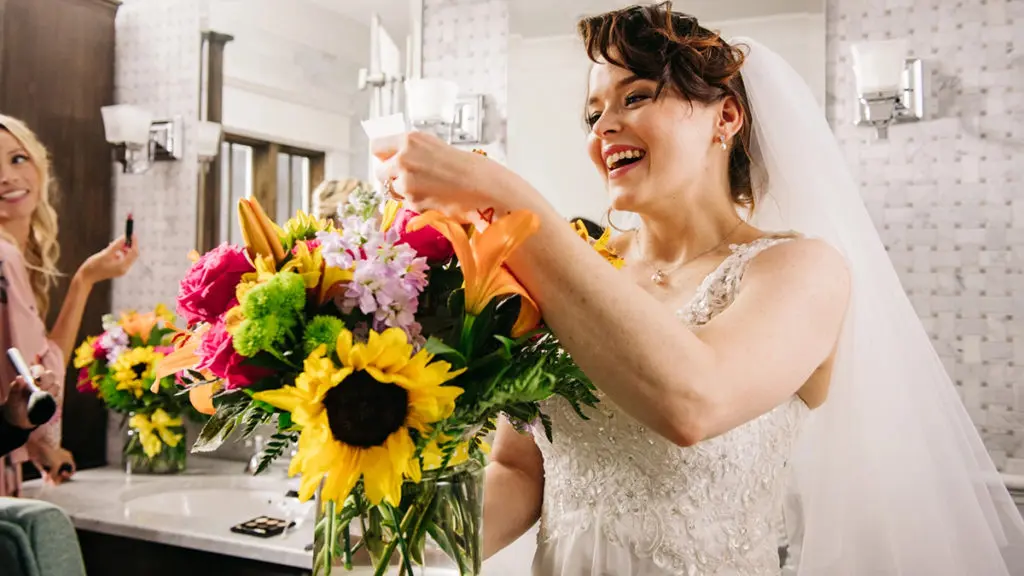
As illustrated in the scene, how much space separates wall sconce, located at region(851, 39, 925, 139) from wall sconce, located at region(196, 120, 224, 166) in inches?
77.7

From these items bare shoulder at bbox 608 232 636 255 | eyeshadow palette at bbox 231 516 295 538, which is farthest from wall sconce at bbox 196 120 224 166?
bare shoulder at bbox 608 232 636 255

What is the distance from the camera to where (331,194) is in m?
2.37

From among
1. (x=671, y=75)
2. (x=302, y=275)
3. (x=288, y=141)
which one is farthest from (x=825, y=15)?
(x=302, y=275)

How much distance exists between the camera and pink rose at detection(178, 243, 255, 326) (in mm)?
617

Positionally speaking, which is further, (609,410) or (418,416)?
(609,410)

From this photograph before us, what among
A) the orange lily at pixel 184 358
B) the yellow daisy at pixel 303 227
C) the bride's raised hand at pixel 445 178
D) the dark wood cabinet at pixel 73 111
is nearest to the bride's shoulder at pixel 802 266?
the bride's raised hand at pixel 445 178

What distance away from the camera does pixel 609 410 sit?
1.05 m

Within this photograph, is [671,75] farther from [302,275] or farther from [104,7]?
[104,7]

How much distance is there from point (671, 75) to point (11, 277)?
7.11 feet

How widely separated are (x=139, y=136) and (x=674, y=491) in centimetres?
238

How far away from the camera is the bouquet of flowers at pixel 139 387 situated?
7.81ft

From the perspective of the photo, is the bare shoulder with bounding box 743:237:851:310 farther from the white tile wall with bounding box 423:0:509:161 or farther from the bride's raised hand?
the white tile wall with bounding box 423:0:509:161

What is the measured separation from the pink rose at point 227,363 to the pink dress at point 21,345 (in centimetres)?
205

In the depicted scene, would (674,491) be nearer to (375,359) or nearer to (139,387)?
(375,359)
